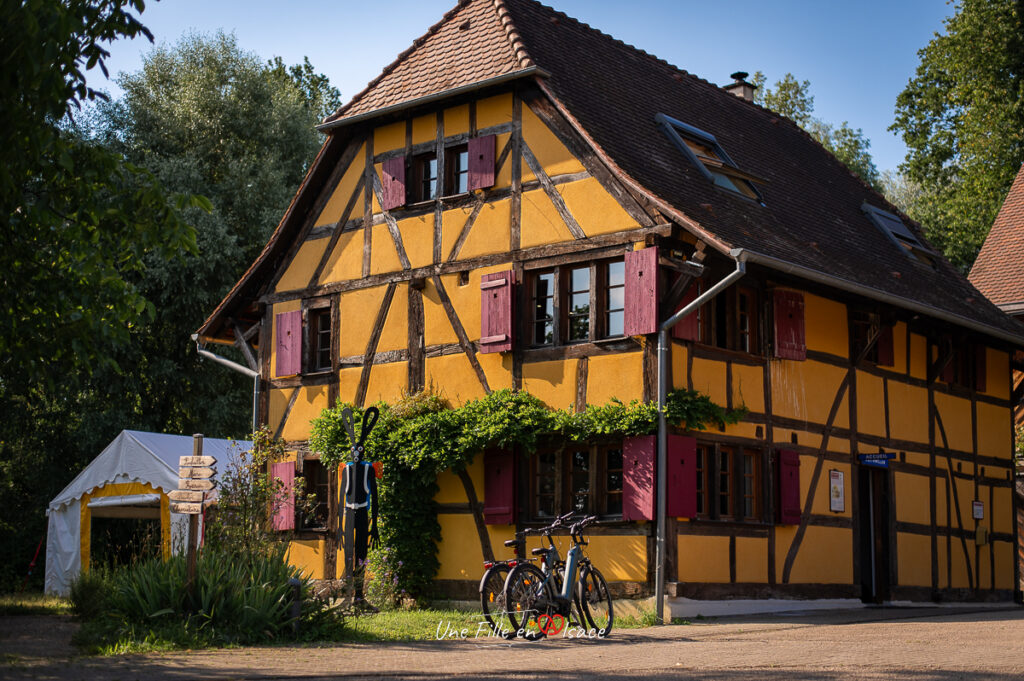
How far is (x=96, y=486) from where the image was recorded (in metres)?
20.7

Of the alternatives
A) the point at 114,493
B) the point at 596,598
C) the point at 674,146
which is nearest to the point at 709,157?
the point at 674,146

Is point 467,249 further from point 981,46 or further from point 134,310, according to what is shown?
point 981,46

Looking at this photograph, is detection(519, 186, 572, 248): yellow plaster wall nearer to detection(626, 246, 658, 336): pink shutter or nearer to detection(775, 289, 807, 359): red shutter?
detection(626, 246, 658, 336): pink shutter

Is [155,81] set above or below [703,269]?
above

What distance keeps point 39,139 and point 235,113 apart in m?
23.4

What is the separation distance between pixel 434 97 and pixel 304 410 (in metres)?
5.19

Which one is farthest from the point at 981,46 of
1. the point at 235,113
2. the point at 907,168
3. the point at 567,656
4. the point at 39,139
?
the point at 39,139

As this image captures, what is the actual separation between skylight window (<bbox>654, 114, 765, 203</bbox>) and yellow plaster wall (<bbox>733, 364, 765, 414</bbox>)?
2944mm

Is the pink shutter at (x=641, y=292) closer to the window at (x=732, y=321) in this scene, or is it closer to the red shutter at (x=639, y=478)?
the window at (x=732, y=321)

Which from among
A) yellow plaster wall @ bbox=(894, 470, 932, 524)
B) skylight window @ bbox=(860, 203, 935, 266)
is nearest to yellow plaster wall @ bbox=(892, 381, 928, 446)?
yellow plaster wall @ bbox=(894, 470, 932, 524)

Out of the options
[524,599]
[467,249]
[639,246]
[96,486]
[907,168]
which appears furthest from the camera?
[907,168]

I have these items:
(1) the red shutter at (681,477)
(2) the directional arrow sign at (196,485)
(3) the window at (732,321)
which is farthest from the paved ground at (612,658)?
(3) the window at (732,321)

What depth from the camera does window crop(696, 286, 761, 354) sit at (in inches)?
622

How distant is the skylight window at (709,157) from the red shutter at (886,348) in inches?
110
